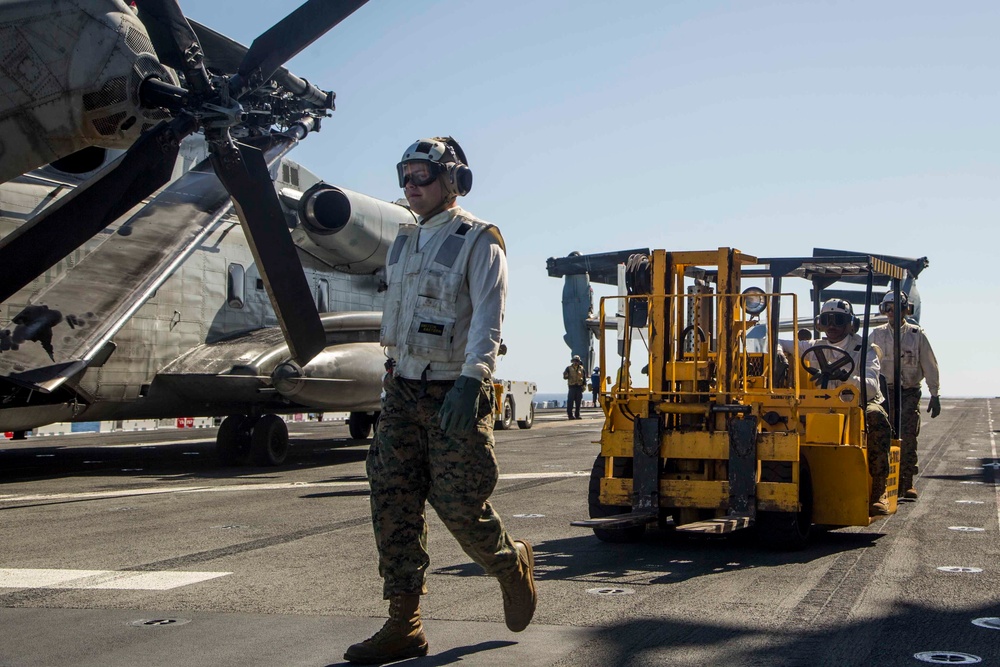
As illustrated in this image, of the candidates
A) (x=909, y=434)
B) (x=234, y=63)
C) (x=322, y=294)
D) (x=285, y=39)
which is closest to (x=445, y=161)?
(x=285, y=39)

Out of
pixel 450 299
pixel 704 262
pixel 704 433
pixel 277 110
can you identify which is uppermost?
pixel 277 110

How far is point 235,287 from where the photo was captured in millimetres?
15164

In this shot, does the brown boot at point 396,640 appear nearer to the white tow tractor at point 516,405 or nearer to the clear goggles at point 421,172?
the clear goggles at point 421,172

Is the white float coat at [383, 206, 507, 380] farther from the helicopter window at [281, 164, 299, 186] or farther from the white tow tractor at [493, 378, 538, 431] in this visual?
the white tow tractor at [493, 378, 538, 431]

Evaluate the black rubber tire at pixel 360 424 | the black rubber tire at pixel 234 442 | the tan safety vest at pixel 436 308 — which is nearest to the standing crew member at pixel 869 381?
the tan safety vest at pixel 436 308

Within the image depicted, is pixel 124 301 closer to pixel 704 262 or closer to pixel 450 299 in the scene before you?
pixel 704 262

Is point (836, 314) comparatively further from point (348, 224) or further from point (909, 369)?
point (348, 224)

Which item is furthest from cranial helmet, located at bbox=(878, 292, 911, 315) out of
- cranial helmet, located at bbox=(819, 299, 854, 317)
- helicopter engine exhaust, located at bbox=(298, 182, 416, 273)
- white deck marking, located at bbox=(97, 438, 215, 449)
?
white deck marking, located at bbox=(97, 438, 215, 449)

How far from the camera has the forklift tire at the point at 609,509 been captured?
7.26 m

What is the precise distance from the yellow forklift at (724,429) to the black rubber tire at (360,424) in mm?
13183

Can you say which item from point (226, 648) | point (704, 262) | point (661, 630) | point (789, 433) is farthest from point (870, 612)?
point (704, 262)

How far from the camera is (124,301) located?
431 inches

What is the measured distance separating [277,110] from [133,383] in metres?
4.13

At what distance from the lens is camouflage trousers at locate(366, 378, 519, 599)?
4004 mm
